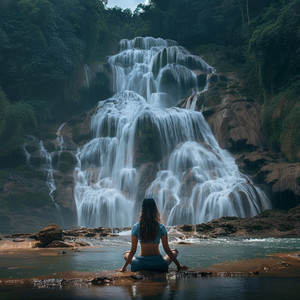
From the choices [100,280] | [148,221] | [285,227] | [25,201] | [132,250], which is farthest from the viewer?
[25,201]

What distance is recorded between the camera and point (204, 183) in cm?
2744

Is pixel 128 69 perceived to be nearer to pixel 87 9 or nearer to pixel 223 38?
pixel 87 9

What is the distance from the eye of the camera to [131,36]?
58750mm

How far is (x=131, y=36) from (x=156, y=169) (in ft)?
108

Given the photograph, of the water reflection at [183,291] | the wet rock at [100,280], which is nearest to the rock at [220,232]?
the water reflection at [183,291]

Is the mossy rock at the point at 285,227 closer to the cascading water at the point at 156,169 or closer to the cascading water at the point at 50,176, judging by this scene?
the cascading water at the point at 156,169

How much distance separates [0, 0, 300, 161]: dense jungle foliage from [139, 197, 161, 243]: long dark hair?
986 inches

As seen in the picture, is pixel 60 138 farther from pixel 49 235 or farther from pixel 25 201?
pixel 49 235

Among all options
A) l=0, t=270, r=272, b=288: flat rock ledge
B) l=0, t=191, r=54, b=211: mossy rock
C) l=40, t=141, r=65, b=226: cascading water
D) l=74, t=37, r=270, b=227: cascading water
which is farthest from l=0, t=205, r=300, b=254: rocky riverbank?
l=0, t=270, r=272, b=288: flat rock ledge

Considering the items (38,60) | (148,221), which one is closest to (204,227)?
(148,221)

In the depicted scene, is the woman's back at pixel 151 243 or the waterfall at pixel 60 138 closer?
the woman's back at pixel 151 243

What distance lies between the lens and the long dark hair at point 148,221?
20.2 feet

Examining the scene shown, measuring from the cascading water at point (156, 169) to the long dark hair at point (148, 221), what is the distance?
63.7ft

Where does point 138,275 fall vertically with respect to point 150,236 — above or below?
below
